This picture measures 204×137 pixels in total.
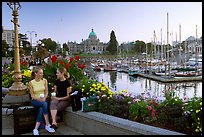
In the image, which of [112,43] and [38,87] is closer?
[38,87]

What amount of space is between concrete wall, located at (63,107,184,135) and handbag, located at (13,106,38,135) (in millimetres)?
806

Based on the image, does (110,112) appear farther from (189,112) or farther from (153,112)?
(189,112)

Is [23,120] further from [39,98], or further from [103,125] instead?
[103,125]

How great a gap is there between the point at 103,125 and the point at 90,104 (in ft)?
2.75

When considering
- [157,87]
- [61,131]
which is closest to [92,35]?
[157,87]

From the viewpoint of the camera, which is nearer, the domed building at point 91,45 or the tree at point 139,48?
the tree at point 139,48

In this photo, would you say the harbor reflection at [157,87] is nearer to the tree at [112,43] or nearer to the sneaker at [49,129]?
the sneaker at [49,129]

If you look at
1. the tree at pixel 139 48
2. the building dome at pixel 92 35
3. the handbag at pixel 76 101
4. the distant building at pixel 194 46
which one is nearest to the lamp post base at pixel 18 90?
the handbag at pixel 76 101

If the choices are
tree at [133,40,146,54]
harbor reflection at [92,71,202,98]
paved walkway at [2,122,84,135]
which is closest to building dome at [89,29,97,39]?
tree at [133,40,146,54]

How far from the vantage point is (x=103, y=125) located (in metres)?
4.73

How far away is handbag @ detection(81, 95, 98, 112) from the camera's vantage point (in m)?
5.39

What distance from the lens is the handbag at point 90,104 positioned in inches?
212

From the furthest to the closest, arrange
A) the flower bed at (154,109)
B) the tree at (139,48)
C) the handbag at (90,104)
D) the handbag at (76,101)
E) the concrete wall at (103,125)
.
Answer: the tree at (139,48) < the handbag at (76,101) < the handbag at (90,104) < the flower bed at (154,109) < the concrete wall at (103,125)

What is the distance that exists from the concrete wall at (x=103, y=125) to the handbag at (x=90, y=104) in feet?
0.44
